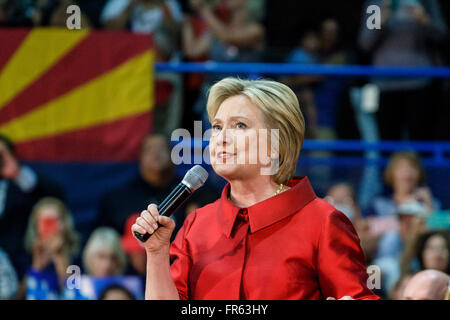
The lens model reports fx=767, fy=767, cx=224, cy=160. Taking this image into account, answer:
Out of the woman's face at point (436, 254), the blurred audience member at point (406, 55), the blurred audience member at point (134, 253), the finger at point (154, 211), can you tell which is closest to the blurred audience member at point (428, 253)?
the woman's face at point (436, 254)

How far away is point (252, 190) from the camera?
2.21 metres

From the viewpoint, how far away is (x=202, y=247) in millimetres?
2162

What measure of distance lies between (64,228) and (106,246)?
0.35 metres

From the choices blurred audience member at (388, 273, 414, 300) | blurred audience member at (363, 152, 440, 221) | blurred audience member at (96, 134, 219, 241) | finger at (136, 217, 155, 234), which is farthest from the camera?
blurred audience member at (363, 152, 440, 221)

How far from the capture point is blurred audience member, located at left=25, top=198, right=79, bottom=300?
456 cm

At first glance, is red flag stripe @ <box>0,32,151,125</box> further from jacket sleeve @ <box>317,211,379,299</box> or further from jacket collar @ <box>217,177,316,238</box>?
jacket sleeve @ <box>317,211,379,299</box>

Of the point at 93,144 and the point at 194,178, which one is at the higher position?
the point at 93,144

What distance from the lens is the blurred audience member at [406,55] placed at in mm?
5234

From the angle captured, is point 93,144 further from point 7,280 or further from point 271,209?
point 271,209

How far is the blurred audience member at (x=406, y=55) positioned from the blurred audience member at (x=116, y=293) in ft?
7.16

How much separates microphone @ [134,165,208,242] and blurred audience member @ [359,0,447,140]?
3443 mm

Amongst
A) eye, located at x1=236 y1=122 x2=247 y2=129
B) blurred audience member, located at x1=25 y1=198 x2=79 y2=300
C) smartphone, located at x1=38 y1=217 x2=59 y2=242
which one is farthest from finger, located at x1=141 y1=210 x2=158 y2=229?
smartphone, located at x1=38 y1=217 x2=59 y2=242

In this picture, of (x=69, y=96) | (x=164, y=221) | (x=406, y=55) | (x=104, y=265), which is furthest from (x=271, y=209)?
(x=406, y=55)

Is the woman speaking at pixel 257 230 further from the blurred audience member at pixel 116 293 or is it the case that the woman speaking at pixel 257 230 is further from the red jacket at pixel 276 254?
the blurred audience member at pixel 116 293
